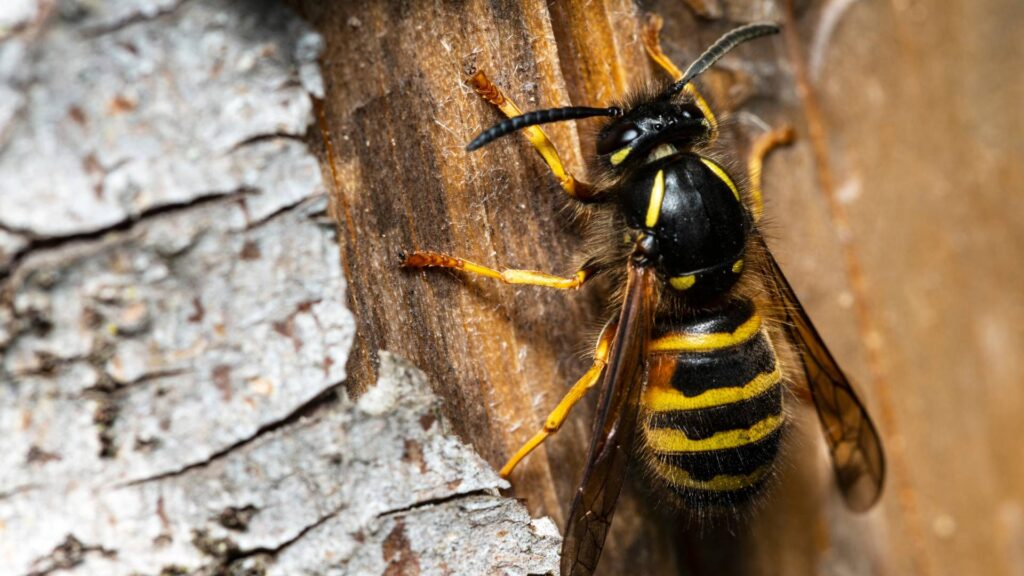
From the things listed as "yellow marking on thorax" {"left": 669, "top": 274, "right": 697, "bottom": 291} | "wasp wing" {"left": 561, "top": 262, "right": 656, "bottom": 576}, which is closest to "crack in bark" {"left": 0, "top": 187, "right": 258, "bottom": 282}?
"wasp wing" {"left": 561, "top": 262, "right": 656, "bottom": 576}

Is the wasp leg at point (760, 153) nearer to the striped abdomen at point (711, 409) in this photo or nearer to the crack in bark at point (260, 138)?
the striped abdomen at point (711, 409)

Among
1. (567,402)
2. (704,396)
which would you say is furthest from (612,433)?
(704,396)

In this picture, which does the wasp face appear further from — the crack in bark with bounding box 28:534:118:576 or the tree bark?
the crack in bark with bounding box 28:534:118:576

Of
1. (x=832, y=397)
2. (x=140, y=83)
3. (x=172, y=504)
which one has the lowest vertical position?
(x=832, y=397)

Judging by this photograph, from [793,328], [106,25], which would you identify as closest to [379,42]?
[106,25]

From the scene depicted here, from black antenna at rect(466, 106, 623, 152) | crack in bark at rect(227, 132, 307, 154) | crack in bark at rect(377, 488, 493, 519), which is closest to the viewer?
crack in bark at rect(227, 132, 307, 154)

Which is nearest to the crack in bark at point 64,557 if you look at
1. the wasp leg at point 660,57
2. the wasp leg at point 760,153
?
the wasp leg at point 660,57

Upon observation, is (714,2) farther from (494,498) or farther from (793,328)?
(494,498)

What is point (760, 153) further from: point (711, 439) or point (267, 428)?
point (267, 428)
